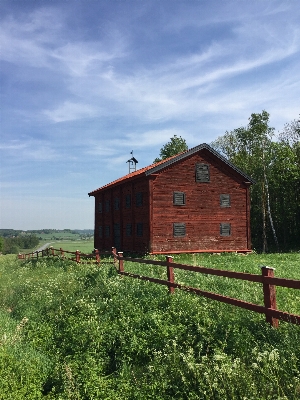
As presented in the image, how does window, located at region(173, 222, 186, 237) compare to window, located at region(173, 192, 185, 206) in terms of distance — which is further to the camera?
window, located at region(173, 192, 185, 206)

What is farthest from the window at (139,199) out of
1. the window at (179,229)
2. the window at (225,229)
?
the window at (225,229)

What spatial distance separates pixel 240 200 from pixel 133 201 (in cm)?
843

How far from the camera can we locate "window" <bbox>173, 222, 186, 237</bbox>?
2708 centimetres

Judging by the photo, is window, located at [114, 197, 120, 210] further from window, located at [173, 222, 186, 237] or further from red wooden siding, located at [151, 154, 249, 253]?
window, located at [173, 222, 186, 237]

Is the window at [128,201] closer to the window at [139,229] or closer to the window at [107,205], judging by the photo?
the window at [139,229]

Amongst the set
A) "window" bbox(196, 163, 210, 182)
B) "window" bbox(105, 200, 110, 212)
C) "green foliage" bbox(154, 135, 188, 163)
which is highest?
"green foliage" bbox(154, 135, 188, 163)

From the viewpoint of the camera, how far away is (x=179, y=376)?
6.09 meters

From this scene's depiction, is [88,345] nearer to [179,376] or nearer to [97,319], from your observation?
[97,319]

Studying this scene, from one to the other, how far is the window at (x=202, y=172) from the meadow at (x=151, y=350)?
1777 centimetres

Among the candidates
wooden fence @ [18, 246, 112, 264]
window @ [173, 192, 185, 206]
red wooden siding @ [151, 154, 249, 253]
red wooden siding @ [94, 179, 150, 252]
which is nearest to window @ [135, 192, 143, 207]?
red wooden siding @ [94, 179, 150, 252]

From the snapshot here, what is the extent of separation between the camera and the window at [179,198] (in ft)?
89.5

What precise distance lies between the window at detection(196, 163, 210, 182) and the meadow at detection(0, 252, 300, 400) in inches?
700

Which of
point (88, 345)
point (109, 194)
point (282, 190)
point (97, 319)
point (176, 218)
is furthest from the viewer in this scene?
point (282, 190)

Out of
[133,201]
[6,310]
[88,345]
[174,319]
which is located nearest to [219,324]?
[174,319]
